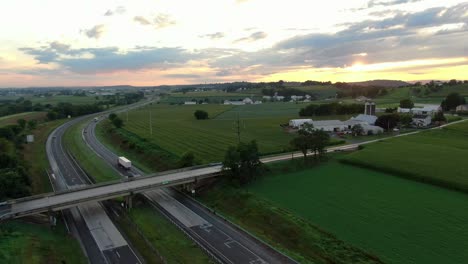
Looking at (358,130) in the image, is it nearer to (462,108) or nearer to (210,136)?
(210,136)

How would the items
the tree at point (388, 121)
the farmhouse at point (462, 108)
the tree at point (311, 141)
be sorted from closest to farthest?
the tree at point (311, 141)
the tree at point (388, 121)
the farmhouse at point (462, 108)

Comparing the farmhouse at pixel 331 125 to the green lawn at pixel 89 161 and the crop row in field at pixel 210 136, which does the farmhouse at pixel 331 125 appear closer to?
the crop row in field at pixel 210 136

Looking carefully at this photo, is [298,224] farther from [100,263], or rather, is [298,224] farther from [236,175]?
[100,263]

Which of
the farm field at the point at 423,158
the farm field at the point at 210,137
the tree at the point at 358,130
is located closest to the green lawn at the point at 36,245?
the farm field at the point at 210,137

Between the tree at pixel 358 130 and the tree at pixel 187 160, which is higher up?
the tree at pixel 358 130

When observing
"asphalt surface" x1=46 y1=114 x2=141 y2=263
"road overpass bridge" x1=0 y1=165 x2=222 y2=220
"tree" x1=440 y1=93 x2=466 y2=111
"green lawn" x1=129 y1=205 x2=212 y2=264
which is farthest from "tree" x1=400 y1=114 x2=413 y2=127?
"asphalt surface" x1=46 y1=114 x2=141 y2=263

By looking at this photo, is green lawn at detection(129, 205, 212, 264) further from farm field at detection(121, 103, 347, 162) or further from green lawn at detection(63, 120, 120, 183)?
farm field at detection(121, 103, 347, 162)

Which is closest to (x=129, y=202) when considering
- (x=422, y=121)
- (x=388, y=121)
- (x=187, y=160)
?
(x=187, y=160)
